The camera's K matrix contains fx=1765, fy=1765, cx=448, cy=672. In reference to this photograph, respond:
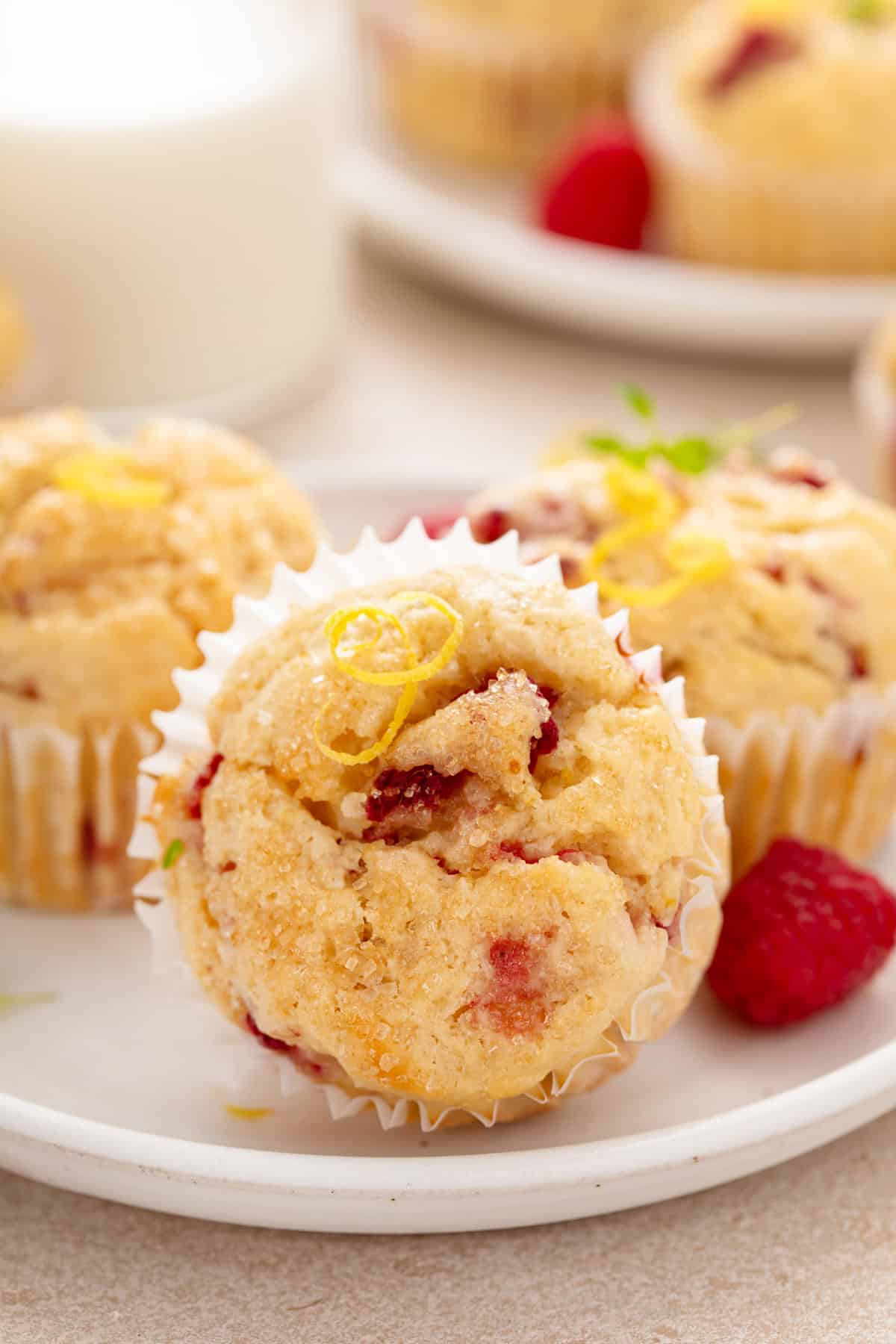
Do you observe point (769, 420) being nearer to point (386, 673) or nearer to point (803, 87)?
point (803, 87)

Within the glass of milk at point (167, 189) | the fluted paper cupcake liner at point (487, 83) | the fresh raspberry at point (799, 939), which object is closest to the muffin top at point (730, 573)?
the fresh raspberry at point (799, 939)

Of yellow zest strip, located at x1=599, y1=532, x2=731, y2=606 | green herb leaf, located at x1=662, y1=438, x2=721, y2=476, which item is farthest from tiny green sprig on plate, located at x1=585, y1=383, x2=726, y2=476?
yellow zest strip, located at x1=599, y1=532, x2=731, y2=606

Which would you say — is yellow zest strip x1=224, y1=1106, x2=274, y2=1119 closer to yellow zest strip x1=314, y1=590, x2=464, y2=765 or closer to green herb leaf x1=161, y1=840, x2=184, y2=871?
green herb leaf x1=161, y1=840, x2=184, y2=871

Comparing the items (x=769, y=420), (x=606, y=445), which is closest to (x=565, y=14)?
(x=769, y=420)

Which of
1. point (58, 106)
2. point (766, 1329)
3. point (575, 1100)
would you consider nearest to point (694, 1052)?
point (575, 1100)

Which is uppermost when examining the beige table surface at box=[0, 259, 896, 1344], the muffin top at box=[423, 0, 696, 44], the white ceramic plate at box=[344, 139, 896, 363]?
the muffin top at box=[423, 0, 696, 44]

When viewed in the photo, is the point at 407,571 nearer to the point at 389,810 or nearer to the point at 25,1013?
the point at 389,810
